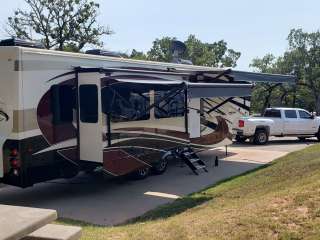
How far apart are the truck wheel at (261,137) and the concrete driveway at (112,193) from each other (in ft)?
18.1

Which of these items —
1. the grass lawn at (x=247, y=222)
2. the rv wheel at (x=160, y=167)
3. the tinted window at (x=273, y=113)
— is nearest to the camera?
the grass lawn at (x=247, y=222)

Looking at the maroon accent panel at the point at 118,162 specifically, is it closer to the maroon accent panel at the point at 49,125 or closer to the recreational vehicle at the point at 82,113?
the recreational vehicle at the point at 82,113

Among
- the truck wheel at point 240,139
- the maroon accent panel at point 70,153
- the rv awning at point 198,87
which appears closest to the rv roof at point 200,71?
the rv awning at point 198,87

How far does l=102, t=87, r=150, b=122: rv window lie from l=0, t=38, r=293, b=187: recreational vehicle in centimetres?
2

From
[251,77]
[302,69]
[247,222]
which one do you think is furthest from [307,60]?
[247,222]

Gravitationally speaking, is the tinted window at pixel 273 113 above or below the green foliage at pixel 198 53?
below

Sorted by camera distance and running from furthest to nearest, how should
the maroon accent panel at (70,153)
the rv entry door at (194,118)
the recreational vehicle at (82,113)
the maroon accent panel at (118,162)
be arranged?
the rv entry door at (194,118)
the maroon accent panel at (118,162)
the maroon accent panel at (70,153)
the recreational vehicle at (82,113)

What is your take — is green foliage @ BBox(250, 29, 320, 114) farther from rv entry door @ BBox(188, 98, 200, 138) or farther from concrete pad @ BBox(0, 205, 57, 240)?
concrete pad @ BBox(0, 205, 57, 240)

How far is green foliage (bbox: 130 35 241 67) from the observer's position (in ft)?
173

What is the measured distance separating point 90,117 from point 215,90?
3312mm

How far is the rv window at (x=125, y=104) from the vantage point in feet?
32.0

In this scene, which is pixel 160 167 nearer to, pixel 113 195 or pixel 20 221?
pixel 113 195

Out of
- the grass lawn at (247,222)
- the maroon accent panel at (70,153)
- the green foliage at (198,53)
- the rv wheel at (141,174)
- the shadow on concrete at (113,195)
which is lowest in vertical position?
the shadow on concrete at (113,195)

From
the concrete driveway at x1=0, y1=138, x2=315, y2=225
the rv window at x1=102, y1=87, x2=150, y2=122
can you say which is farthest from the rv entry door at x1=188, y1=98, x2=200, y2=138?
the rv window at x1=102, y1=87, x2=150, y2=122
